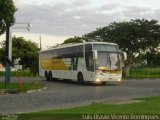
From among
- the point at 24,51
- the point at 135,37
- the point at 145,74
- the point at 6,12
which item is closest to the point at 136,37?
the point at 135,37

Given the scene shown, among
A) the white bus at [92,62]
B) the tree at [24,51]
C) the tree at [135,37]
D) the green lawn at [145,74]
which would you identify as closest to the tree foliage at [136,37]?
the tree at [135,37]

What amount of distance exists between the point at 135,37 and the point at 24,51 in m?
27.9

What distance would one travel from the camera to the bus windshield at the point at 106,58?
35.8 metres

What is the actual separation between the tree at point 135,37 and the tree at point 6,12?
35.6 metres

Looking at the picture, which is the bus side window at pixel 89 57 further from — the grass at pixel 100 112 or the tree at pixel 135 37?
the tree at pixel 135 37

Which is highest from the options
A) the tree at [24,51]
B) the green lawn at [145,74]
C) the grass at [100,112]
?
the tree at [24,51]

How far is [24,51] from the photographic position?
283ft

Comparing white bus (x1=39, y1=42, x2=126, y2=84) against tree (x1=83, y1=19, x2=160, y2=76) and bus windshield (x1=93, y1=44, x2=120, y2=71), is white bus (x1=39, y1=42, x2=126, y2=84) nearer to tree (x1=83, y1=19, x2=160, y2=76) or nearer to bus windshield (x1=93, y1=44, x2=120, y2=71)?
Answer: bus windshield (x1=93, y1=44, x2=120, y2=71)

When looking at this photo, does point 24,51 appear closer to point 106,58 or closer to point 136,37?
point 136,37

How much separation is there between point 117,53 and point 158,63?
76.4 metres

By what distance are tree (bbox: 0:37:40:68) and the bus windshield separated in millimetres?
49293

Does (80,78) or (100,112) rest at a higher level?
(80,78)

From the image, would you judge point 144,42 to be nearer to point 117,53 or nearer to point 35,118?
point 117,53

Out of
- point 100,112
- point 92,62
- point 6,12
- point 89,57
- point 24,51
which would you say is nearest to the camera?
point 100,112
